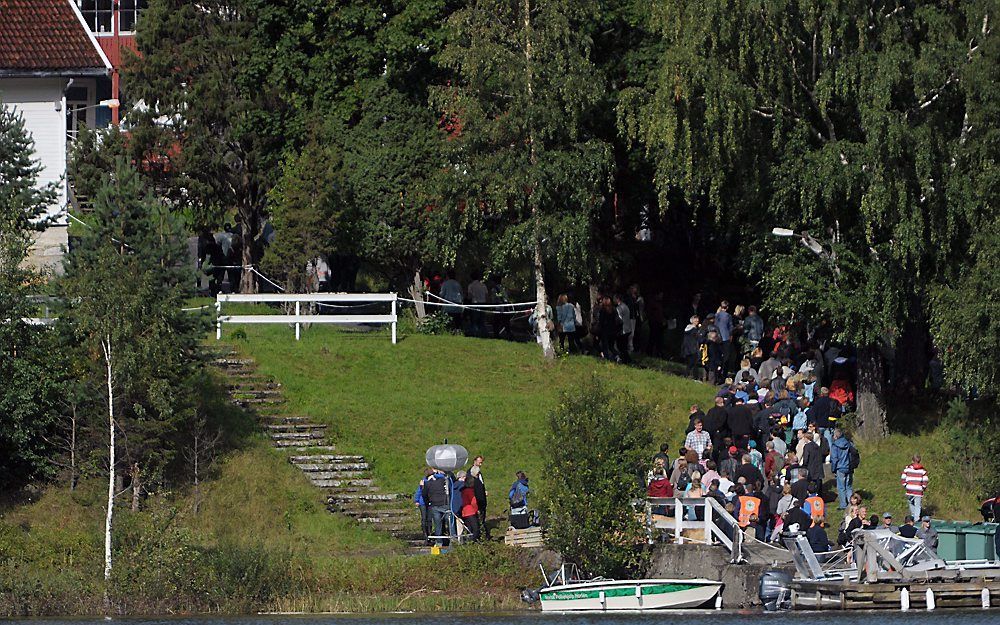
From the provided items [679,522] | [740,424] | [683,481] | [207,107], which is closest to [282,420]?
[683,481]

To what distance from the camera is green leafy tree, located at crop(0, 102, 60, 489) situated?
35.7m

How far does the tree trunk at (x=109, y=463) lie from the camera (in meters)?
32.9

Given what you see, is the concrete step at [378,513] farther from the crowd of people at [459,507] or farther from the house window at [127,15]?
the house window at [127,15]

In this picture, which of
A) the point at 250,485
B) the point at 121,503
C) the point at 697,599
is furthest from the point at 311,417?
the point at 697,599

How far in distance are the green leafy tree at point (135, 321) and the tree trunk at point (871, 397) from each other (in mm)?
14347

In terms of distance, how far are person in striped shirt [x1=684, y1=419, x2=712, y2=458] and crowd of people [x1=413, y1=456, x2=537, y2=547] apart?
146 inches

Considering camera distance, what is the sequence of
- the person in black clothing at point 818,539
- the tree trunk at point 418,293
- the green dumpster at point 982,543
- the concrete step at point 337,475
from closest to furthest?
1. the person in black clothing at point 818,539
2. the green dumpster at point 982,543
3. the concrete step at point 337,475
4. the tree trunk at point 418,293

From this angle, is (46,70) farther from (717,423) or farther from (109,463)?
(717,423)

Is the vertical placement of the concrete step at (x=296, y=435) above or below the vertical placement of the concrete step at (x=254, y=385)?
below

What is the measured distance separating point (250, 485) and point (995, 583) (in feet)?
45.8

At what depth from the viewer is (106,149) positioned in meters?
49.9

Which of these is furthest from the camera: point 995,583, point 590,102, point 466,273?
point 466,273

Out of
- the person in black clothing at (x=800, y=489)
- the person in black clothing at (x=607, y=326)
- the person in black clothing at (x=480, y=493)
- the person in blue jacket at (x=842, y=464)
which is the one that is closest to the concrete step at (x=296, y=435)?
the person in black clothing at (x=480, y=493)

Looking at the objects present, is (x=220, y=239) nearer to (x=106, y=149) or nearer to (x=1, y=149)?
(x=106, y=149)
